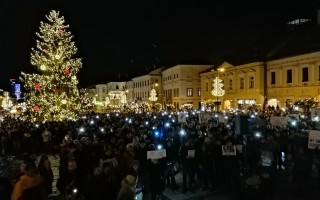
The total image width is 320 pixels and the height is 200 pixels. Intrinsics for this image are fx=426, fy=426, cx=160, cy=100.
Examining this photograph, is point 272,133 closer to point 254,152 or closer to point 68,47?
point 254,152

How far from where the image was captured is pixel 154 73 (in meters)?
91.9

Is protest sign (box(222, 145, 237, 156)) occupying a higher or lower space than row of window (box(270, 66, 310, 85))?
lower

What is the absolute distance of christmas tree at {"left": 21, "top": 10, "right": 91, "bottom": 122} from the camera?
3077 centimetres

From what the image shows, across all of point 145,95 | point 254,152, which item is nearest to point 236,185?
point 254,152

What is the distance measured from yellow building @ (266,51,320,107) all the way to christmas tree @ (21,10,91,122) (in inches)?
846

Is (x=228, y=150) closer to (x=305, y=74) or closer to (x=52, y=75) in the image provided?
(x=52, y=75)

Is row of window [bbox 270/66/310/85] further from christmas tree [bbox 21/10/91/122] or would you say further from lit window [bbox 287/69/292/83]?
christmas tree [bbox 21/10/91/122]

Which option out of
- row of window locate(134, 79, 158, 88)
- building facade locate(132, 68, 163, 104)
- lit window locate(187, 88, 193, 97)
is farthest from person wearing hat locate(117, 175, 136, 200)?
row of window locate(134, 79, 158, 88)

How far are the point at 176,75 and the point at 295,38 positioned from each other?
33.7 metres

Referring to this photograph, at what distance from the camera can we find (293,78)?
42719 millimetres

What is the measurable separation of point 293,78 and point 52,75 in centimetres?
2424

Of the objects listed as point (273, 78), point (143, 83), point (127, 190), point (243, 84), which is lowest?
point (127, 190)

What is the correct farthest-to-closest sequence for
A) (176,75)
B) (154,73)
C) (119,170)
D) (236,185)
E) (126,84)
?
(126,84), (154,73), (176,75), (236,185), (119,170)

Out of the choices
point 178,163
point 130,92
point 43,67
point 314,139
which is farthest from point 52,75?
point 130,92
